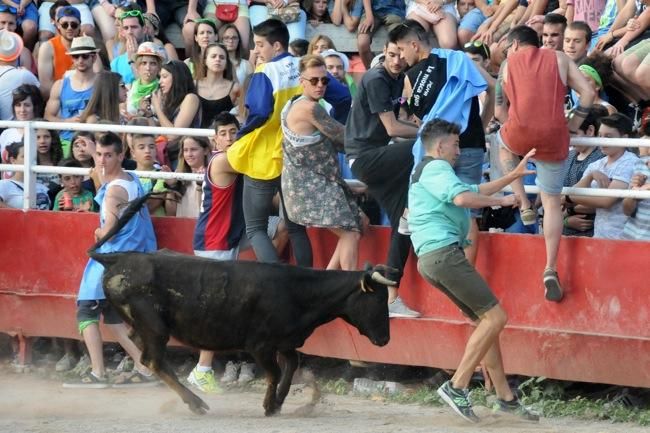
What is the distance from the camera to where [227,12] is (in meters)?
15.5

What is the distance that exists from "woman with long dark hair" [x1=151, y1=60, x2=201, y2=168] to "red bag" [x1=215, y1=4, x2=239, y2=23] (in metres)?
2.16

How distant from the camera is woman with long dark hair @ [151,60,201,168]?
13.0 metres

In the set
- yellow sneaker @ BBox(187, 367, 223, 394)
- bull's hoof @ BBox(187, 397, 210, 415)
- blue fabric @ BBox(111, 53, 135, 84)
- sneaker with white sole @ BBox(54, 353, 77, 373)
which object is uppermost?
blue fabric @ BBox(111, 53, 135, 84)

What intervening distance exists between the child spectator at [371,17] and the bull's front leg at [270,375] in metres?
5.61

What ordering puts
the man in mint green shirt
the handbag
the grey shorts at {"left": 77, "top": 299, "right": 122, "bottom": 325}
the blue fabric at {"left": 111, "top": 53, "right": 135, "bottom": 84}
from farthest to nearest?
the handbag → the blue fabric at {"left": 111, "top": 53, "right": 135, "bottom": 84} → the grey shorts at {"left": 77, "top": 299, "right": 122, "bottom": 325} → the man in mint green shirt

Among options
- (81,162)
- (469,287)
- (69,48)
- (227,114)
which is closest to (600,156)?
(469,287)

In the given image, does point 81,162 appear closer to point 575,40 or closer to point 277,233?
point 277,233

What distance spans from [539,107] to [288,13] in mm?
5558

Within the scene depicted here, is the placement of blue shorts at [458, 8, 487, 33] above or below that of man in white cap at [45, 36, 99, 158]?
→ above

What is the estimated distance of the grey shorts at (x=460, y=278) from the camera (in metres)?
9.55

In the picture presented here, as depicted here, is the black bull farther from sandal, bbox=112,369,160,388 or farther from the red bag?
the red bag

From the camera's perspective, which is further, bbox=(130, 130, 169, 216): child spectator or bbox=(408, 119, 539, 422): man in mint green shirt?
bbox=(130, 130, 169, 216): child spectator

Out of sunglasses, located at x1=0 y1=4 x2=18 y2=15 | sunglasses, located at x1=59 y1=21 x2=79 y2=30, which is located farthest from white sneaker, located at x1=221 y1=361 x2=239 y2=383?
sunglasses, located at x1=0 y1=4 x2=18 y2=15

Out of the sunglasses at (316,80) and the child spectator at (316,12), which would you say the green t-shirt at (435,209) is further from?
the child spectator at (316,12)
